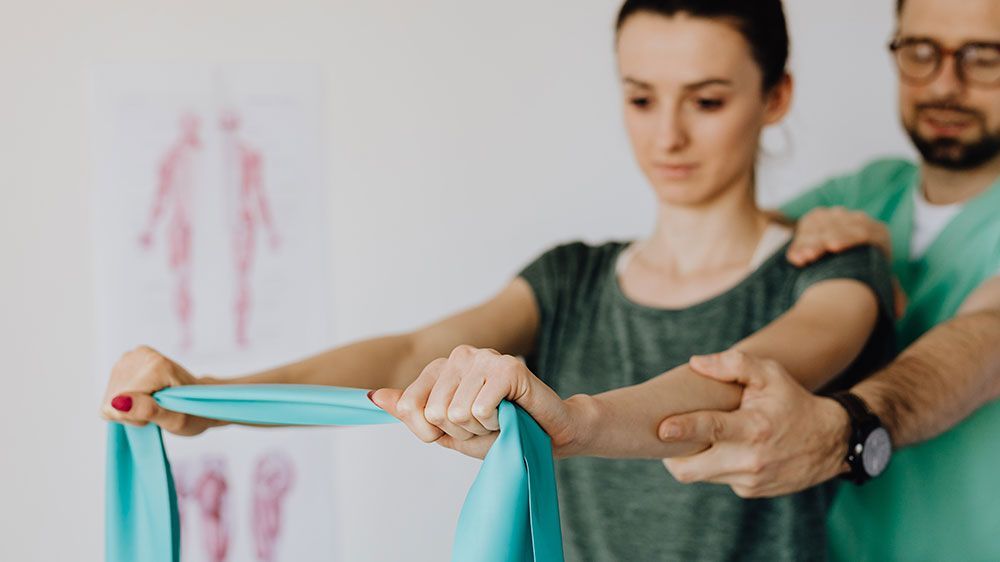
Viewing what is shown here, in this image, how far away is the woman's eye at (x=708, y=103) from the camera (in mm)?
1635

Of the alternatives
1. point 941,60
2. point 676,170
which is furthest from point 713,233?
point 941,60

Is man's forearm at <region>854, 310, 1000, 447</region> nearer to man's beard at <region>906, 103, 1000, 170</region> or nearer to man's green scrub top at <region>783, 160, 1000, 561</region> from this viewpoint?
man's green scrub top at <region>783, 160, 1000, 561</region>

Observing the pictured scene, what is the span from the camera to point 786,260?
1.64 m

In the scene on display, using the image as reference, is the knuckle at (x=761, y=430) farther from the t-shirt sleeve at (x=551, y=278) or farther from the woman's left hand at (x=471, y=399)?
the t-shirt sleeve at (x=551, y=278)

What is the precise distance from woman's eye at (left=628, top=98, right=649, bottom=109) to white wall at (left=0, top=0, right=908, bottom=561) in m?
0.77

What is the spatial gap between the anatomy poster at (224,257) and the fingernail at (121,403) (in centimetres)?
117

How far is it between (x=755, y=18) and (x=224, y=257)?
136 centimetres

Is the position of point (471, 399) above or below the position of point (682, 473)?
above

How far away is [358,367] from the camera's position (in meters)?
1.54

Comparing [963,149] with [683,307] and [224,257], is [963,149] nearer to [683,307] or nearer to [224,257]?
[683,307]

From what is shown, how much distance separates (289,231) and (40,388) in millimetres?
620

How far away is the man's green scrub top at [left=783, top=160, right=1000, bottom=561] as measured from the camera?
1.75 m

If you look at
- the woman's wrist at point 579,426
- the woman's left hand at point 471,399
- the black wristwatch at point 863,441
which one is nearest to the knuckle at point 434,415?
the woman's left hand at point 471,399

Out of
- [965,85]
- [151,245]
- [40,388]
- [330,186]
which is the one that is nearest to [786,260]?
Result: [965,85]
